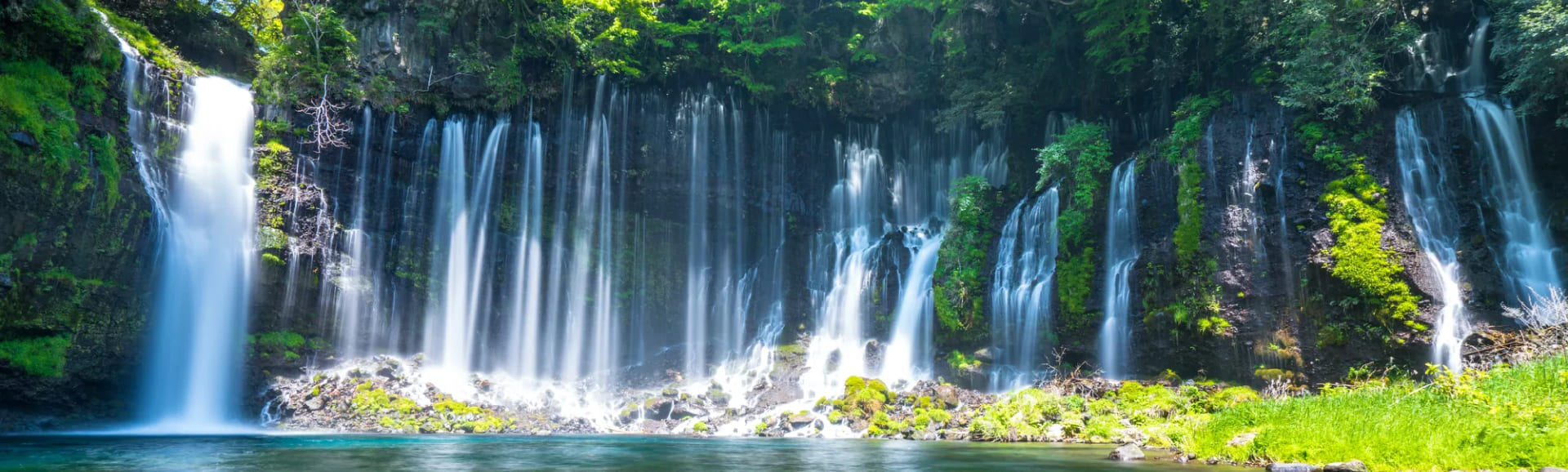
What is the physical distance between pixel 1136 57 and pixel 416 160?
21.8 meters

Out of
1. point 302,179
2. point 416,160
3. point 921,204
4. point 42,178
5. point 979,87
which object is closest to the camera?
point 42,178

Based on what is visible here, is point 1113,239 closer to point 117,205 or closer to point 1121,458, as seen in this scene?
point 1121,458

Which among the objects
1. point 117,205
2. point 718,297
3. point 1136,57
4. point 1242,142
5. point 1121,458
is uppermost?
point 1136,57

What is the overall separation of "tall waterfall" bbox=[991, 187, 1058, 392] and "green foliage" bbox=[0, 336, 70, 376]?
2196 cm

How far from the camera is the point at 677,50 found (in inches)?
1094

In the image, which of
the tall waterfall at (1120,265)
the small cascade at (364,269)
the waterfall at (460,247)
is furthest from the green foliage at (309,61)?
the tall waterfall at (1120,265)

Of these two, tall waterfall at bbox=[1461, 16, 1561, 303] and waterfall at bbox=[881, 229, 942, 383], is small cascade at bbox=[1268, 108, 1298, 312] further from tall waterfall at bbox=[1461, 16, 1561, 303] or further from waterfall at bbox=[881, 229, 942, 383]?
waterfall at bbox=[881, 229, 942, 383]

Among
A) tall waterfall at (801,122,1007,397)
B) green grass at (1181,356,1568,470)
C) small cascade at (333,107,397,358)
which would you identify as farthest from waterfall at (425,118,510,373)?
green grass at (1181,356,1568,470)

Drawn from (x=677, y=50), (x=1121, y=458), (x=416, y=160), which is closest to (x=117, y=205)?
(x=416, y=160)

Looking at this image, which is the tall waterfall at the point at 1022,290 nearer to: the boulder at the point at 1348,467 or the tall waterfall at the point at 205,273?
the boulder at the point at 1348,467

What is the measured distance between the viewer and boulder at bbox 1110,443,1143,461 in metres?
10.5

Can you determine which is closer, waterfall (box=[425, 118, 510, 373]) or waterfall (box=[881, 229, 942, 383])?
waterfall (box=[881, 229, 942, 383])

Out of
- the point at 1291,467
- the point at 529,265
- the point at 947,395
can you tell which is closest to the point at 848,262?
the point at 947,395

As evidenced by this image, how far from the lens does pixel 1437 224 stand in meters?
17.5
